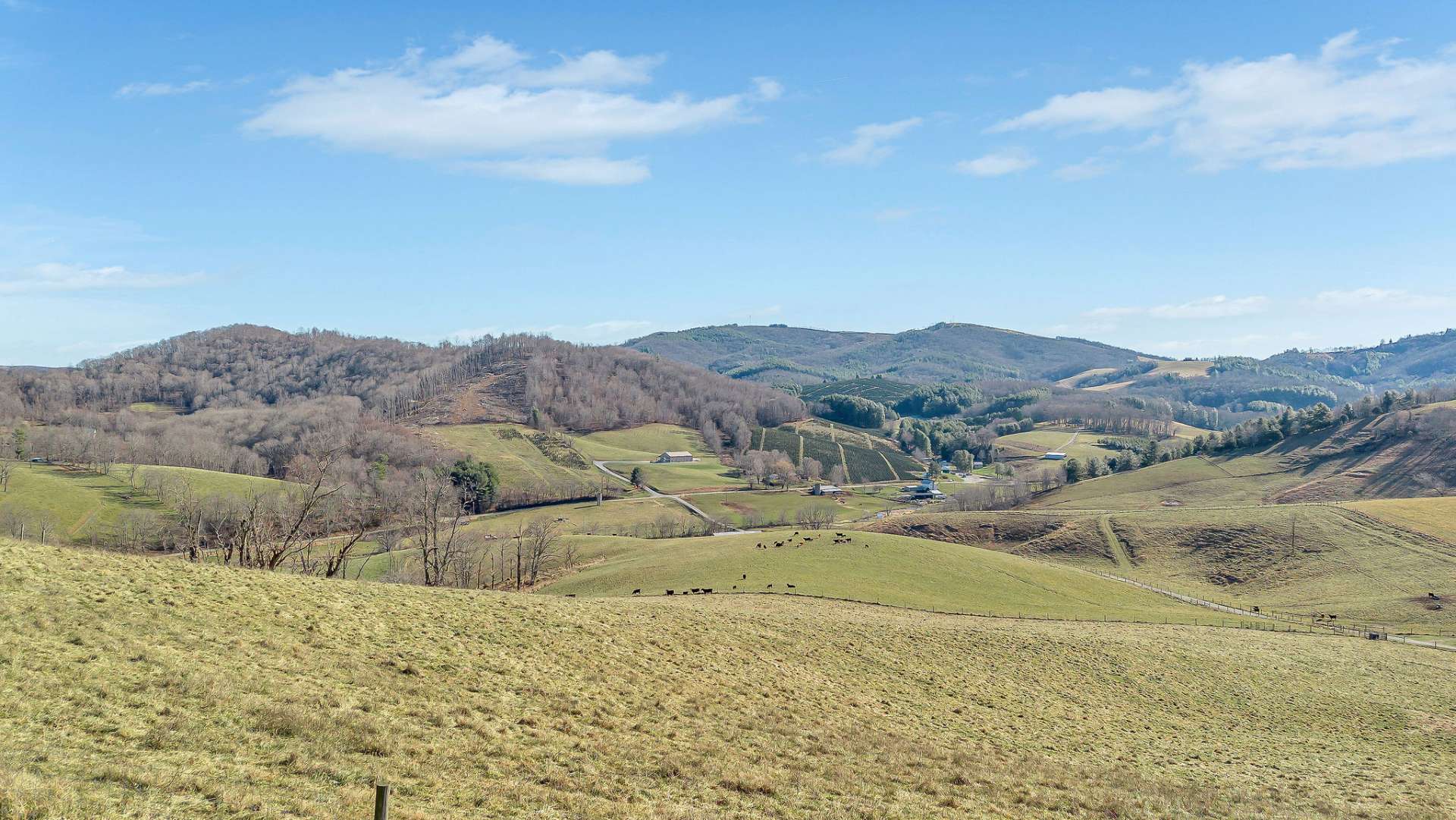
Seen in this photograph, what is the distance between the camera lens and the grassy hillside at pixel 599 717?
1548cm

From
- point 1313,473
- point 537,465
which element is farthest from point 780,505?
point 1313,473

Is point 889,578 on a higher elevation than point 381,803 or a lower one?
lower

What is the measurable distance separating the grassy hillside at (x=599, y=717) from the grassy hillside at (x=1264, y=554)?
34541 mm

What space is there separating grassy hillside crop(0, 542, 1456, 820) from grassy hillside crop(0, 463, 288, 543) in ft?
330

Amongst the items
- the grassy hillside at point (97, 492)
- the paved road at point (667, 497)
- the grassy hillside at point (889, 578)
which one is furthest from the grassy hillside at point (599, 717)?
the grassy hillside at point (97, 492)

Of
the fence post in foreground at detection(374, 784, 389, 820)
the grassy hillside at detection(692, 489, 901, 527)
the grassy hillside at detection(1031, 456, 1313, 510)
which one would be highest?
the fence post in foreground at detection(374, 784, 389, 820)

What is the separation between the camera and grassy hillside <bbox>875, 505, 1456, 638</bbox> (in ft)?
233

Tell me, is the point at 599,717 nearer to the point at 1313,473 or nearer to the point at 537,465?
the point at 537,465

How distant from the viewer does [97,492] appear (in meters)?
119

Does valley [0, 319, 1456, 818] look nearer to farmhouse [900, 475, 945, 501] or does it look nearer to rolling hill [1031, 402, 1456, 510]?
rolling hill [1031, 402, 1456, 510]

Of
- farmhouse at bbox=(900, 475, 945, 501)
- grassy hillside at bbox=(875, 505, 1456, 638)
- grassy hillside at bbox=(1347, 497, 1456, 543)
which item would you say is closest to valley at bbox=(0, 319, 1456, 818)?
grassy hillside at bbox=(875, 505, 1456, 638)

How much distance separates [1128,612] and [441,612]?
56.9 m

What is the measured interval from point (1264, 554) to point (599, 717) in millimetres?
92269

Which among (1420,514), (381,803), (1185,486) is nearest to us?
(381,803)
